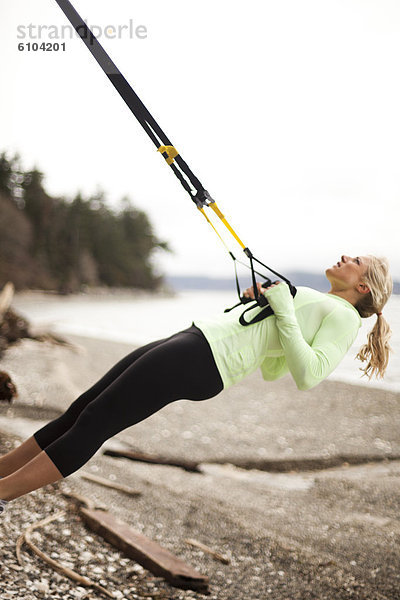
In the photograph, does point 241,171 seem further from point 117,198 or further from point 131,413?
point 117,198

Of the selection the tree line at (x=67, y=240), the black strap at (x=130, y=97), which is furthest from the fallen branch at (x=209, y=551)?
the tree line at (x=67, y=240)

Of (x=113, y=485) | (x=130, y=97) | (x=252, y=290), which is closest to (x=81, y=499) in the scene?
(x=113, y=485)

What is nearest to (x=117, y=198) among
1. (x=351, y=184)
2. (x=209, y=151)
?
(x=209, y=151)

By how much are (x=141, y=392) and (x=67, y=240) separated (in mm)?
6256

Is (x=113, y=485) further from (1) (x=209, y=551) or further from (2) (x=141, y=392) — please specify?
(2) (x=141, y=392)

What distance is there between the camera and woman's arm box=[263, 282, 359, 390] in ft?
3.59

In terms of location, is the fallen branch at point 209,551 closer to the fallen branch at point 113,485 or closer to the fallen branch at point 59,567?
the fallen branch at point 113,485

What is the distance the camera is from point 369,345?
1.30 m

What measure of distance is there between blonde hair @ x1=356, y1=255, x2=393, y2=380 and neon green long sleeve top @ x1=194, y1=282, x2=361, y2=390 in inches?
2.1

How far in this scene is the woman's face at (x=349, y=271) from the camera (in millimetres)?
1235

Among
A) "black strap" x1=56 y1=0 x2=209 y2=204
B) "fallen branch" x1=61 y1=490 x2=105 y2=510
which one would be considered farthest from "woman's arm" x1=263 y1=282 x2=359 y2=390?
"fallen branch" x1=61 y1=490 x2=105 y2=510

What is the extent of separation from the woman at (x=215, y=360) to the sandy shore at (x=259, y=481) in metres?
0.82

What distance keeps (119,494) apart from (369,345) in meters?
1.57

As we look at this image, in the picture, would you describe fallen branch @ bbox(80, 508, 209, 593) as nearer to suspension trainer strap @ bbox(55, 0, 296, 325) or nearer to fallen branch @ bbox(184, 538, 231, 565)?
fallen branch @ bbox(184, 538, 231, 565)
